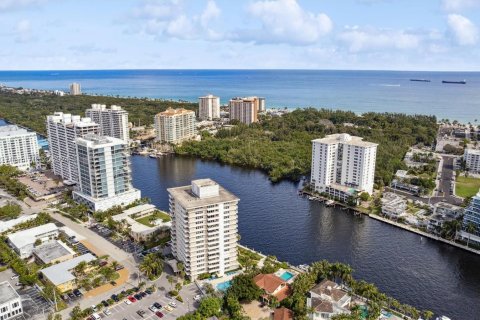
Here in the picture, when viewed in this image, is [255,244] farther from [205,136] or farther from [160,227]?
[205,136]

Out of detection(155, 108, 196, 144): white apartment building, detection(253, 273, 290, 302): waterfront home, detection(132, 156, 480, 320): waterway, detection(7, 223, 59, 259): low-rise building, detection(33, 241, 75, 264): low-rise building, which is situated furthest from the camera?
detection(155, 108, 196, 144): white apartment building

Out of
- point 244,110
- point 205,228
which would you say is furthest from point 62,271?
point 244,110

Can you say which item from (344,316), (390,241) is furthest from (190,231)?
(390,241)

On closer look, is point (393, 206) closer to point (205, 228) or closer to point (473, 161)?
point (205, 228)

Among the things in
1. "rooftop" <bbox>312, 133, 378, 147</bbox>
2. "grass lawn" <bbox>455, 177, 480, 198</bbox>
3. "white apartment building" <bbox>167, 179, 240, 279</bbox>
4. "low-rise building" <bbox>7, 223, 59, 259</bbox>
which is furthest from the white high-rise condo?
"low-rise building" <bbox>7, 223, 59, 259</bbox>

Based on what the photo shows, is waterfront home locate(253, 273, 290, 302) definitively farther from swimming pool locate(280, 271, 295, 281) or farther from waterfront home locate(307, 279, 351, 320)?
waterfront home locate(307, 279, 351, 320)

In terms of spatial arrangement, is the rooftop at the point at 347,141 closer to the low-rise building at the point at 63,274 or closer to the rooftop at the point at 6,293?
the low-rise building at the point at 63,274

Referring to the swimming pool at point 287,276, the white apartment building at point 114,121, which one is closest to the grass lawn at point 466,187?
the swimming pool at point 287,276
